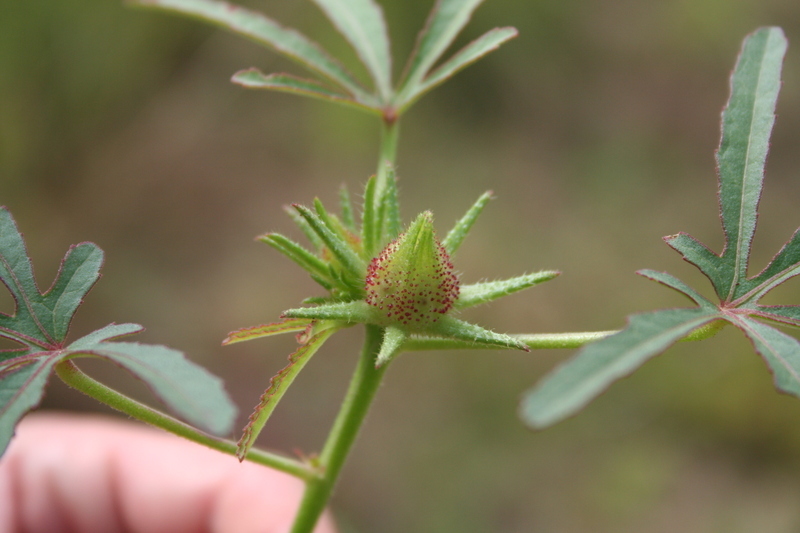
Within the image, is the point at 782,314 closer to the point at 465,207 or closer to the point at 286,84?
the point at 286,84

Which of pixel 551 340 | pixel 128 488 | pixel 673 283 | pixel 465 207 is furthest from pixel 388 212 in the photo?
pixel 465 207

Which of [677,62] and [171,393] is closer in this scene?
[171,393]

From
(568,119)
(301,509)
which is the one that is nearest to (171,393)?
(301,509)

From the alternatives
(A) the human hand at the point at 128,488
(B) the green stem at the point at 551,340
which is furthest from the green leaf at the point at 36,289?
(A) the human hand at the point at 128,488

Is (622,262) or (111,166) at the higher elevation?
(622,262)

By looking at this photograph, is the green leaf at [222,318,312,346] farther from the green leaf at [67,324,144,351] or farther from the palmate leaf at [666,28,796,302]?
the palmate leaf at [666,28,796,302]

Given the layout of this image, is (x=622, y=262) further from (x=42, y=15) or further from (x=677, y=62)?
(x=42, y=15)

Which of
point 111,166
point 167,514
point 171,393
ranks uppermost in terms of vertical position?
point 111,166
